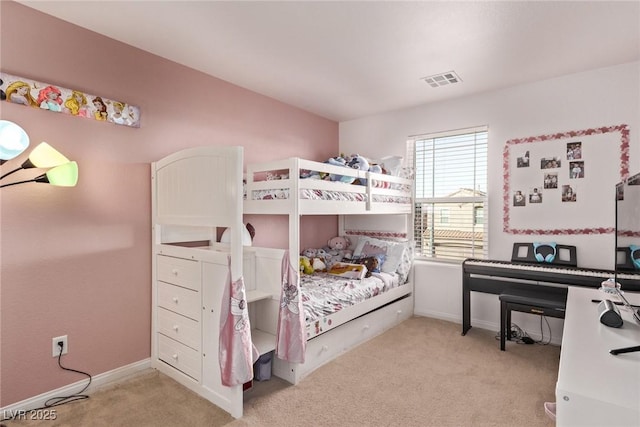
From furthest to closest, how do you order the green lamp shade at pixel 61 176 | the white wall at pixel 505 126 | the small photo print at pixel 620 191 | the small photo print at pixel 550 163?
1. the small photo print at pixel 550 163
2. the white wall at pixel 505 126
3. the green lamp shade at pixel 61 176
4. the small photo print at pixel 620 191

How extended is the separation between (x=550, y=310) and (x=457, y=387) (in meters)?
0.99

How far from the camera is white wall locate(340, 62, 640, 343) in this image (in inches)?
115

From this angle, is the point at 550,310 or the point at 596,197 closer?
the point at 550,310

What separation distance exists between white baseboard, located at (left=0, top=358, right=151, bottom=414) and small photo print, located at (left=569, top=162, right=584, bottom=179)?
390 centimetres

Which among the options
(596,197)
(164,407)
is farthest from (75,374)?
(596,197)

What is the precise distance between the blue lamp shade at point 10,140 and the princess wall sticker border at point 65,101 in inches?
16.5

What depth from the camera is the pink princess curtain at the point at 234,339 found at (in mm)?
1976

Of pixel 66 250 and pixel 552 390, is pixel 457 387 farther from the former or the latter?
pixel 66 250

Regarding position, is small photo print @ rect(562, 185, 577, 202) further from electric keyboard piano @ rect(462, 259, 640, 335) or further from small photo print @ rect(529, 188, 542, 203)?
electric keyboard piano @ rect(462, 259, 640, 335)

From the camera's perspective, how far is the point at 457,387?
7.73 ft

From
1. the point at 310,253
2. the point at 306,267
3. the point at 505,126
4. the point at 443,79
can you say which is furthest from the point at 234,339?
the point at 505,126

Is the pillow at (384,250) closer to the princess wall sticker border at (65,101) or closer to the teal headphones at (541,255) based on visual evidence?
the teal headphones at (541,255)

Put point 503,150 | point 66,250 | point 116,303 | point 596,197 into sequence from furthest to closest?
point 503,150 < point 596,197 < point 116,303 < point 66,250

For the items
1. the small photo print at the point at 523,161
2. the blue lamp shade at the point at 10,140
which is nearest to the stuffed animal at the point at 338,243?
the small photo print at the point at 523,161
